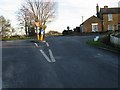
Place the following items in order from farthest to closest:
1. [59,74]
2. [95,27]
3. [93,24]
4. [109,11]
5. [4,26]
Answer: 1. [4,26]
2. [109,11]
3. [93,24]
4. [95,27]
5. [59,74]

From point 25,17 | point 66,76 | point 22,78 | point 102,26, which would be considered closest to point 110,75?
point 66,76

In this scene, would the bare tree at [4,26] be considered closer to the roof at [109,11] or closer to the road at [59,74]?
the roof at [109,11]

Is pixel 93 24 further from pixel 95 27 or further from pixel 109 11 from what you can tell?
pixel 109 11

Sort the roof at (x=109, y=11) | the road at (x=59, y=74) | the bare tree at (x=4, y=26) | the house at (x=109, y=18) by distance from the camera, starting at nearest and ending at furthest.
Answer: the road at (x=59, y=74) → the house at (x=109, y=18) → the roof at (x=109, y=11) → the bare tree at (x=4, y=26)

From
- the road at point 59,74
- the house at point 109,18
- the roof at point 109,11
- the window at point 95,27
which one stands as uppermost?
the roof at point 109,11

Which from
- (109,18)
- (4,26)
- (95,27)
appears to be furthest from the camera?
(4,26)

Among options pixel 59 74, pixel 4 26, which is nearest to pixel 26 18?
pixel 4 26

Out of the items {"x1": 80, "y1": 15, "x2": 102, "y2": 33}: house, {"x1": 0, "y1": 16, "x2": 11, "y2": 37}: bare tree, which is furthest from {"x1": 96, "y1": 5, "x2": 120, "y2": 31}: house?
{"x1": 0, "y1": 16, "x2": 11, "y2": 37}: bare tree

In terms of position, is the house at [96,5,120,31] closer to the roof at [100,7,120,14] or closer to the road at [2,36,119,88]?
the roof at [100,7,120,14]

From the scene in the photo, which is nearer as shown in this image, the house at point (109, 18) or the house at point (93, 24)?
the house at point (93, 24)

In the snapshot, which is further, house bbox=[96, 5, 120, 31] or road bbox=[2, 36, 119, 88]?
house bbox=[96, 5, 120, 31]

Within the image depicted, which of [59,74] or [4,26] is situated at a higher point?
[4,26]

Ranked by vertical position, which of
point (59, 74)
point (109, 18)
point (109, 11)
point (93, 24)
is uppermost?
point (109, 11)

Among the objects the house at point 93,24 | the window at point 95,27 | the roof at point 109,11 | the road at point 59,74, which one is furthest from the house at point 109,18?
the road at point 59,74
